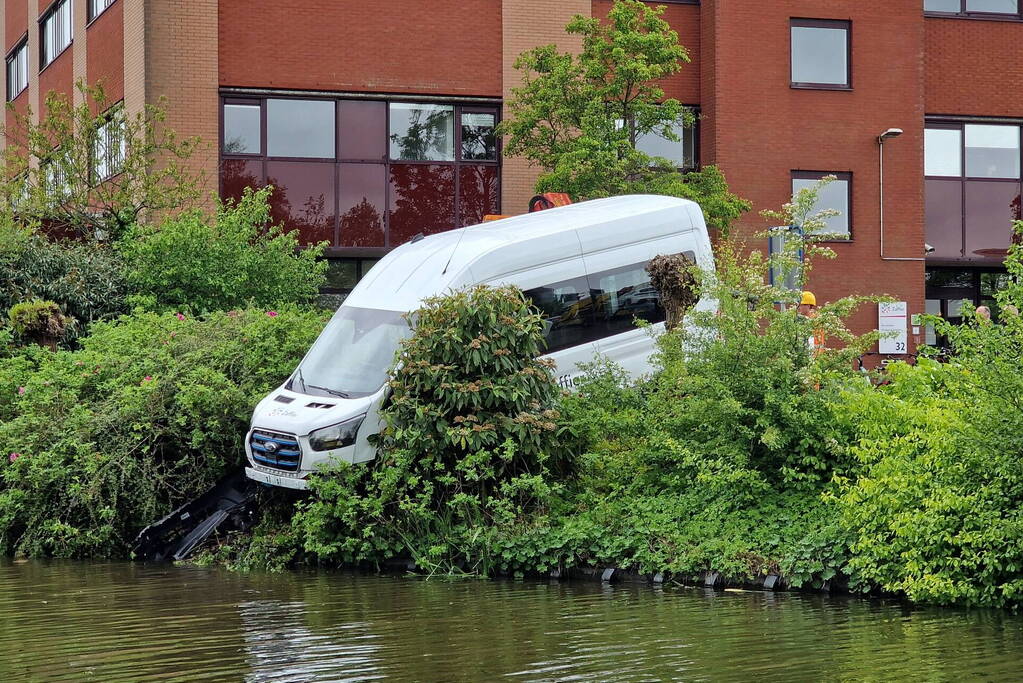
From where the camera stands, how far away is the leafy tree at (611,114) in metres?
22.3

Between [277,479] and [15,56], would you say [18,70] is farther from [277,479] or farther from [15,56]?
[277,479]

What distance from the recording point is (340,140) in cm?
2564

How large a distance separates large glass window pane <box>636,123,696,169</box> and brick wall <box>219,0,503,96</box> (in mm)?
3301

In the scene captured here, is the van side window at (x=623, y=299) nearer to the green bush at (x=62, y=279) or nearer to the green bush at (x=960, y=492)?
the green bush at (x=960, y=492)

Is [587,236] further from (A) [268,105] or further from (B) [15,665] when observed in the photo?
(A) [268,105]

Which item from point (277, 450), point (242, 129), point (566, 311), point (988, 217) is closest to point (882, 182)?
point (988, 217)

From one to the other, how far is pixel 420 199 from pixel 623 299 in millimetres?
10815

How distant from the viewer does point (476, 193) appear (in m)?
26.1

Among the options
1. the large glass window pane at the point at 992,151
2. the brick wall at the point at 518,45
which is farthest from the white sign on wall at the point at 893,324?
the brick wall at the point at 518,45

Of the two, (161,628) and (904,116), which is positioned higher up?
(904,116)

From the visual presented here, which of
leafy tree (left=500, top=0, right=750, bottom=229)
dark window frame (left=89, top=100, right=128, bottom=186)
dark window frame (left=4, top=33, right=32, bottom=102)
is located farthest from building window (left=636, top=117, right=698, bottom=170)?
dark window frame (left=4, top=33, right=32, bottom=102)

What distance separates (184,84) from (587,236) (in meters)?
12.2

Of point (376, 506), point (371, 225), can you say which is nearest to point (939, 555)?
point (376, 506)

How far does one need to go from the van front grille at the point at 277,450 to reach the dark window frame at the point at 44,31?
20411 mm
